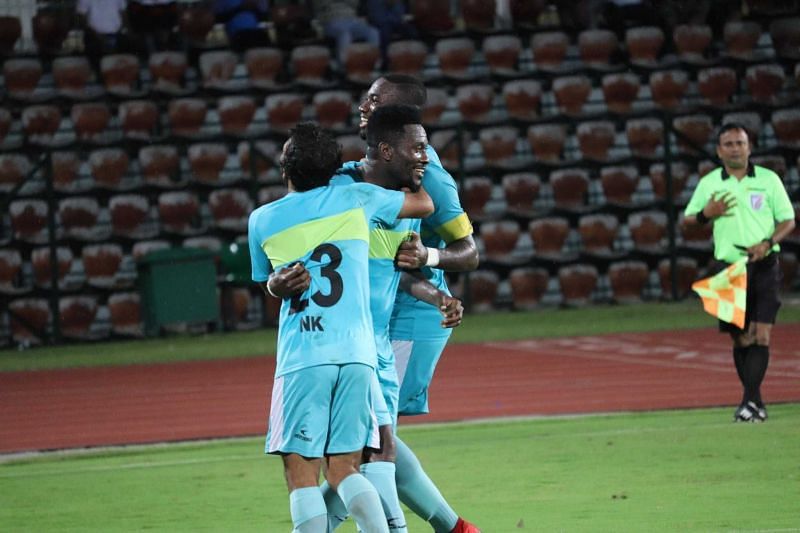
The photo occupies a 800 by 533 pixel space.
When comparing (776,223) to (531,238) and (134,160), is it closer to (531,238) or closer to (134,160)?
(531,238)

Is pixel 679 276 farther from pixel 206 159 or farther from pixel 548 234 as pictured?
pixel 206 159

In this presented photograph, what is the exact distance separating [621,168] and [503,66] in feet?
7.41

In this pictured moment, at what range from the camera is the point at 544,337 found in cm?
1844

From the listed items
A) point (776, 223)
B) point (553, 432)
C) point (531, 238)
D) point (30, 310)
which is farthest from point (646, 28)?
point (553, 432)

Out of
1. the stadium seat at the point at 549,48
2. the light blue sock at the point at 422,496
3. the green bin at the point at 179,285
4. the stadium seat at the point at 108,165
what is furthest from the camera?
the stadium seat at the point at 549,48

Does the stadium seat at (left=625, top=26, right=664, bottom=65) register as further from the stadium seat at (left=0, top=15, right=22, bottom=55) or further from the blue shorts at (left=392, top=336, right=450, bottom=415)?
the blue shorts at (left=392, top=336, right=450, bottom=415)

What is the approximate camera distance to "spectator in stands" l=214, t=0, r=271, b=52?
73.8 ft

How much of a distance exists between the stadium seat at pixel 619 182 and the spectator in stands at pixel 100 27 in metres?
7.09

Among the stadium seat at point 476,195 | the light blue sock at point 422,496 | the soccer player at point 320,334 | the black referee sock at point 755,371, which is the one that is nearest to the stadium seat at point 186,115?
the stadium seat at point 476,195

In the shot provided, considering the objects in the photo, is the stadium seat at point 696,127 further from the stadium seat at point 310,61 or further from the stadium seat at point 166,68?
the stadium seat at point 166,68

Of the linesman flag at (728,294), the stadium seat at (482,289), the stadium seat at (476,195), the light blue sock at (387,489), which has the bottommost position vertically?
the stadium seat at (482,289)

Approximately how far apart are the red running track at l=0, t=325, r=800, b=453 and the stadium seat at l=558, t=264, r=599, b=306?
3.56 meters

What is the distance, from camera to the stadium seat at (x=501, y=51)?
22625 mm

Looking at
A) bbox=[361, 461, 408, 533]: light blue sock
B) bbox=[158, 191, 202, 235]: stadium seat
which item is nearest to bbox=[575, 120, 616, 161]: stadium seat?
bbox=[158, 191, 202, 235]: stadium seat
